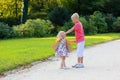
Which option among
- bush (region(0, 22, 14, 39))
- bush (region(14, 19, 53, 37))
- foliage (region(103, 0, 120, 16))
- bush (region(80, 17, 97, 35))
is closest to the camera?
bush (region(0, 22, 14, 39))

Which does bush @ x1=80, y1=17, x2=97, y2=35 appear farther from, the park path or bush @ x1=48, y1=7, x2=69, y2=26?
the park path

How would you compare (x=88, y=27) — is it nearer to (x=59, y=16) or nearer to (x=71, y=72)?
(x=59, y=16)

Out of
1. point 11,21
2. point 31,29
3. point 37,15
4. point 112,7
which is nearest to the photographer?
point 31,29

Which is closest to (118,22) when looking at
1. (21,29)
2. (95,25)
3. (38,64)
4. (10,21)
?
(95,25)

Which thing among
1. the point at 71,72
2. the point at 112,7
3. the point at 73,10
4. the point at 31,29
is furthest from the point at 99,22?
the point at 71,72

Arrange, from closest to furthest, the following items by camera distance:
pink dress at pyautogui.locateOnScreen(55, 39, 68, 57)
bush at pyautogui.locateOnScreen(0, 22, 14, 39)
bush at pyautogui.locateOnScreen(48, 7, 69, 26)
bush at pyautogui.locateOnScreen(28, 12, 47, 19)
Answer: pink dress at pyautogui.locateOnScreen(55, 39, 68, 57) → bush at pyautogui.locateOnScreen(0, 22, 14, 39) → bush at pyautogui.locateOnScreen(48, 7, 69, 26) → bush at pyautogui.locateOnScreen(28, 12, 47, 19)

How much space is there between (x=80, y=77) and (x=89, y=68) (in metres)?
1.99

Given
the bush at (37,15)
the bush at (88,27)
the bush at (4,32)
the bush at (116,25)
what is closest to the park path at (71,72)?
the bush at (4,32)

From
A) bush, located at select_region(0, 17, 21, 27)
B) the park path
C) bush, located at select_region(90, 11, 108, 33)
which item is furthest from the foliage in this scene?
the park path

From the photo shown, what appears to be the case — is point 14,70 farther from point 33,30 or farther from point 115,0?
point 115,0

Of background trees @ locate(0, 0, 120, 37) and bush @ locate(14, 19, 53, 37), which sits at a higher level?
background trees @ locate(0, 0, 120, 37)

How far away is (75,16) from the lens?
13.1 m

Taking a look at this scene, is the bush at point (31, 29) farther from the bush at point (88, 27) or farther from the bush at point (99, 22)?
the bush at point (99, 22)

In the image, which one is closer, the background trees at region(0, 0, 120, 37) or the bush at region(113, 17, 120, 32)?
the background trees at region(0, 0, 120, 37)
